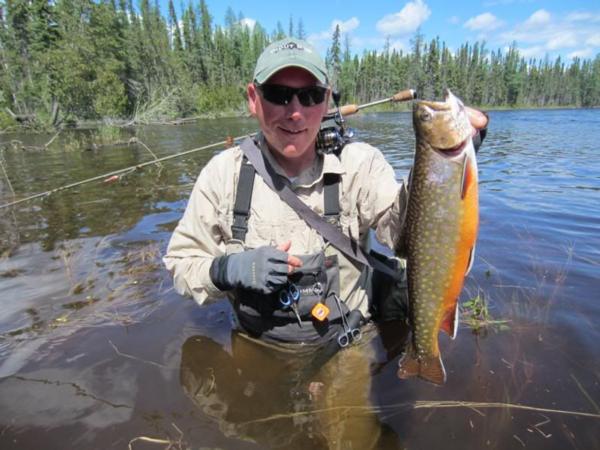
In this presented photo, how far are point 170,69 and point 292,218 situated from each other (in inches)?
2629

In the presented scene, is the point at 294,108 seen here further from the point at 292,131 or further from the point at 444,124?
the point at 444,124

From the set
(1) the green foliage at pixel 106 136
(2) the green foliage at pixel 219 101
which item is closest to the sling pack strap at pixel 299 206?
(1) the green foliage at pixel 106 136

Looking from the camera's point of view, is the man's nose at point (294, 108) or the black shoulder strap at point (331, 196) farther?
the black shoulder strap at point (331, 196)

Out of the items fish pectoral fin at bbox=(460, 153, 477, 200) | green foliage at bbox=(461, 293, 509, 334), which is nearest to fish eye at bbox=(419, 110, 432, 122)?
A: fish pectoral fin at bbox=(460, 153, 477, 200)

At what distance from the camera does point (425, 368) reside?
2.59m

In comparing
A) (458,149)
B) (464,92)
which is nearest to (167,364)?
(458,149)

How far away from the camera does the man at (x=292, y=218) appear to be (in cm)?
293

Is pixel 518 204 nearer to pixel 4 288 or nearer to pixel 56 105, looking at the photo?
pixel 4 288

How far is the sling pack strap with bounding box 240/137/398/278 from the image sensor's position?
313 centimetres

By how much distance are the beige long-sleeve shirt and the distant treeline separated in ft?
95.7

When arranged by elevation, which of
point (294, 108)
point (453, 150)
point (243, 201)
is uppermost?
point (294, 108)

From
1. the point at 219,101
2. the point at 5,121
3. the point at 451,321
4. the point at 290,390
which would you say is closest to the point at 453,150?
the point at 451,321

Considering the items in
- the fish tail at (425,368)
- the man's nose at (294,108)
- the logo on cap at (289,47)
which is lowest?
the fish tail at (425,368)

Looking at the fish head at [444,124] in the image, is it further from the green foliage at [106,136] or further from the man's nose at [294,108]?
the green foliage at [106,136]
